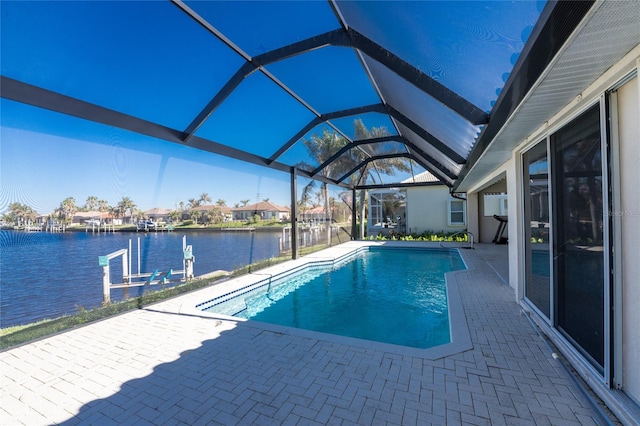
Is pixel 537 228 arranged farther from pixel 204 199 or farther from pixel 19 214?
pixel 204 199

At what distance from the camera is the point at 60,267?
448cm

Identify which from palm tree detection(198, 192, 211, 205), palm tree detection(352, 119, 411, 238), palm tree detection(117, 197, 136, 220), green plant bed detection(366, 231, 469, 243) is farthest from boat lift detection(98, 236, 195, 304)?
green plant bed detection(366, 231, 469, 243)

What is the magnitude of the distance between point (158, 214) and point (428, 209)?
1259 centimetres

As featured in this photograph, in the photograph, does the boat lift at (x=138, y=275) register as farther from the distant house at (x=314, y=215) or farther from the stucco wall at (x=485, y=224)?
the stucco wall at (x=485, y=224)

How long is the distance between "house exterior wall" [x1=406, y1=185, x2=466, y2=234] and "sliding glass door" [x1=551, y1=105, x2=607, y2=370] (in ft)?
39.1

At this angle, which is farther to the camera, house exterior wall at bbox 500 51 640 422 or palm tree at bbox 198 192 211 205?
palm tree at bbox 198 192 211 205

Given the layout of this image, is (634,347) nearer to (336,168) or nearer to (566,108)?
(566,108)

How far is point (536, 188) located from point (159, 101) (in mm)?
5546

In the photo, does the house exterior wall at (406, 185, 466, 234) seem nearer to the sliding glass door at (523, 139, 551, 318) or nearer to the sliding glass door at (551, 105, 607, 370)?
the sliding glass door at (523, 139, 551, 318)

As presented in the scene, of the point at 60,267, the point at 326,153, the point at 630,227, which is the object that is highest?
the point at 326,153

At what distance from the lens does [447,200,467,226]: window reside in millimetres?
14391

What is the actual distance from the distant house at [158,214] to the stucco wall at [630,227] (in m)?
7.22

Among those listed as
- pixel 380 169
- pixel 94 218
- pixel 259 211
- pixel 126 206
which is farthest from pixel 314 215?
pixel 94 218

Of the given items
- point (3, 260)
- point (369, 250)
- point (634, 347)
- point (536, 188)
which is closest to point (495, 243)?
point (369, 250)
